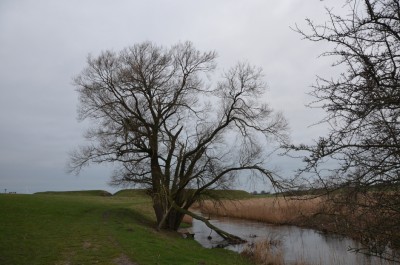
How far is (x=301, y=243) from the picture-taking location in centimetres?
1978

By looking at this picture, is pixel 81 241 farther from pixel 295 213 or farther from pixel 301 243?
pixel 301 243

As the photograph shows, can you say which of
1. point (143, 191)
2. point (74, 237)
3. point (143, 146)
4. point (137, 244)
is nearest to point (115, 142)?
point (143, 146)

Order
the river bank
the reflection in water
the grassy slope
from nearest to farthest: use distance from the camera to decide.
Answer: the river bank, the grassy slope, the reflection in water

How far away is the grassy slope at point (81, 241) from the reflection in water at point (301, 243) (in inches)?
102

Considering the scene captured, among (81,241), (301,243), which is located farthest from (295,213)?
(301,243)

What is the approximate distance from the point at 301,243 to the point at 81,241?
1129cm

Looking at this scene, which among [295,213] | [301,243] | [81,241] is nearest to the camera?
[295,213]

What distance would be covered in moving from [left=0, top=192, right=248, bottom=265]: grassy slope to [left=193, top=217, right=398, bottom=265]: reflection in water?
2.58 m

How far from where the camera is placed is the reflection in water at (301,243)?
14897 millimetres

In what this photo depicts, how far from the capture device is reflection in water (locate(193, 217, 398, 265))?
14.9 m

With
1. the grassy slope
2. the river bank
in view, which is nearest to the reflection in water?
the river bank

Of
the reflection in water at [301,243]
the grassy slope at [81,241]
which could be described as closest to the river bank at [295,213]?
the reflection in water at [301,243]

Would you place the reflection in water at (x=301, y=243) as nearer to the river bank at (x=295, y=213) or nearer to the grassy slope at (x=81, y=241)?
the river bank at (x=295, y=213)

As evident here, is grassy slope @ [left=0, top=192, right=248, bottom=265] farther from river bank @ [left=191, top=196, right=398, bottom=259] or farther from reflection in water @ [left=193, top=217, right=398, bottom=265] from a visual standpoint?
river bank @ [left=191, top=196, right=398, bottom=259]
